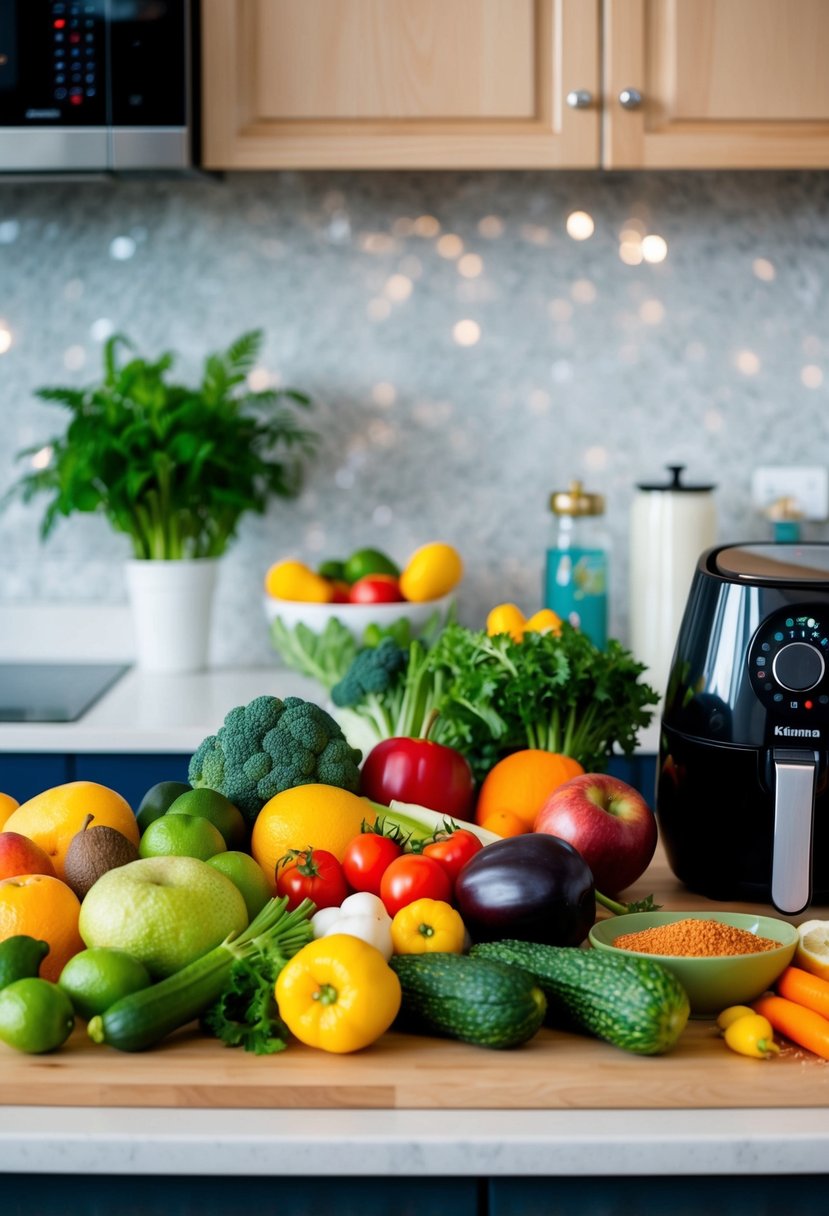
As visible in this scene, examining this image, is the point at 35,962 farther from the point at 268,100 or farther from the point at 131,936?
the point at 268,100

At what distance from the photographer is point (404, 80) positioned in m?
2.13

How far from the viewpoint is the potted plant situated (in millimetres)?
2277

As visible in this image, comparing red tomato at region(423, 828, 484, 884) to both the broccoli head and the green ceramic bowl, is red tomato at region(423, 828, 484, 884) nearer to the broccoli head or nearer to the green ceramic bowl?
the green ceramic bowl

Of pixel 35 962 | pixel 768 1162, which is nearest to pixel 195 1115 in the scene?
pixel 35 962

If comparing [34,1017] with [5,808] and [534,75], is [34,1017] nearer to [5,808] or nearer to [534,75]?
[5,808]

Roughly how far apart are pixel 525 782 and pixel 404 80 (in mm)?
1313

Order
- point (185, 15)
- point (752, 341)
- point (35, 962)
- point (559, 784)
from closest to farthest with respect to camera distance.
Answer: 1. point (35, 962)
2. point (559, 784)
3. point (185, 15)
4. point (752, 341)

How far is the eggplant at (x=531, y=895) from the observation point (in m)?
1.00

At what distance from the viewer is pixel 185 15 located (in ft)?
6.92

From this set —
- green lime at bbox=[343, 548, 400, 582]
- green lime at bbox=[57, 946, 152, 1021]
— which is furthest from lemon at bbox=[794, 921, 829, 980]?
green lime at bbox=[343, 548, 400, 582]

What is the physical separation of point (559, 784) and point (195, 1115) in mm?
554

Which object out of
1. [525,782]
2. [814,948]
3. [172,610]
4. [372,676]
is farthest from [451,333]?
[814,948]

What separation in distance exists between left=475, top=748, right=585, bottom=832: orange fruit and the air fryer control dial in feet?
0.79

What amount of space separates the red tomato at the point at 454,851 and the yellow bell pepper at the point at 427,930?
0.27 feet
